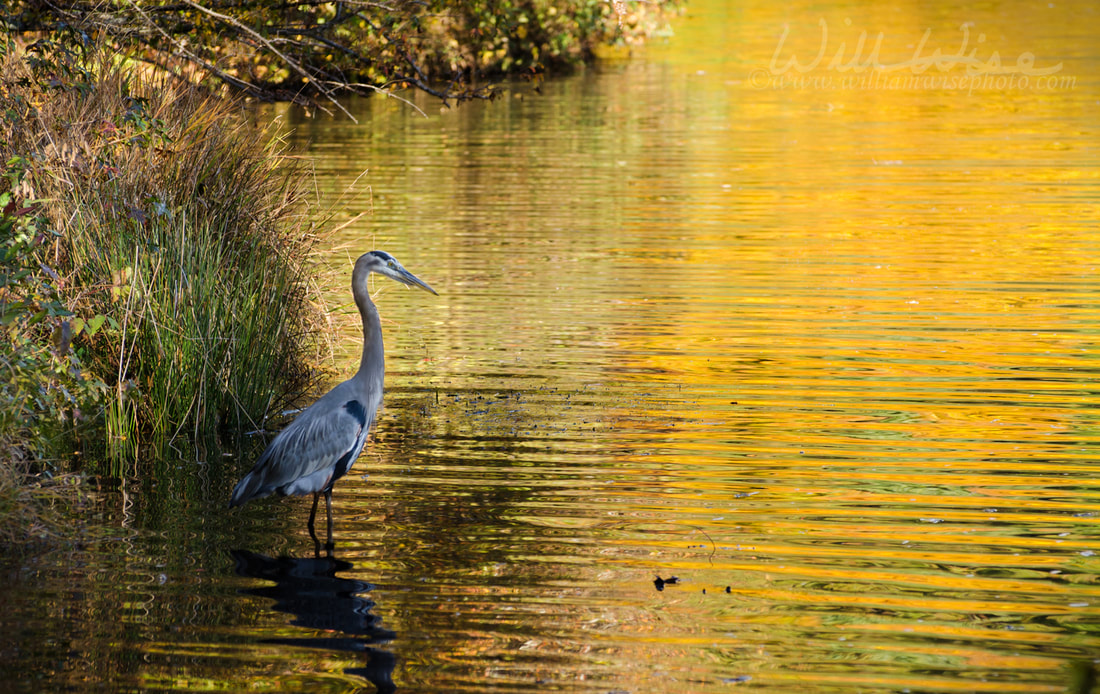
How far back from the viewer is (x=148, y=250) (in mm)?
9352

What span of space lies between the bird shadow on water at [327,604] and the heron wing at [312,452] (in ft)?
1.28

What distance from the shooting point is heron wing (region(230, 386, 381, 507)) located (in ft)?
25.7

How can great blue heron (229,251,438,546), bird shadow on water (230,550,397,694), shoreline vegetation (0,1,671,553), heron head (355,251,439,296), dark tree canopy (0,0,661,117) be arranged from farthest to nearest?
dark tree canopy (0,0,661,117)
shoreline vegetation (0,1,671,553)
heron head (355,251,439,296)
great blue heron (229,251,438,546)
bird shadow on water (230,550,397,694)

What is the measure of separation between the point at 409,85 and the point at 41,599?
5.67 meters

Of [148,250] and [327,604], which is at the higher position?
[148,250]

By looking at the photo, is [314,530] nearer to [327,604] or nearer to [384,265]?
[327,604]

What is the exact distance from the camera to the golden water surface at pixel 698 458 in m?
6.40

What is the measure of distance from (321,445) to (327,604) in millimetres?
1109

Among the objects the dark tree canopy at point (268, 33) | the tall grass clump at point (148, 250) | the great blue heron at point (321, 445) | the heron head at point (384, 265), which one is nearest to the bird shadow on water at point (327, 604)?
the great blue heron at point (321, 445)

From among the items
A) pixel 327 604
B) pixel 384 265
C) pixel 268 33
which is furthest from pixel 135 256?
pixel 327 604

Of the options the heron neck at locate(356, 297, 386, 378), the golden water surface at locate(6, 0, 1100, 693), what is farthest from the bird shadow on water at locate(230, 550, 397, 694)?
the heron neck at locate(356, 297, 386, 378)

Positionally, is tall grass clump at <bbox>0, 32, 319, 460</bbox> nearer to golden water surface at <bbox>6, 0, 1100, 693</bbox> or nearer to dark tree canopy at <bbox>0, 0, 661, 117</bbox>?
dark tree canopy at <bbox>0, 0, 661, 117</bbox>

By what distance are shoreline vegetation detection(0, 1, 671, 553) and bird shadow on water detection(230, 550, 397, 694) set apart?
131 cm

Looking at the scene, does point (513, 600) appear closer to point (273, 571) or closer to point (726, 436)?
point (273, 571)
